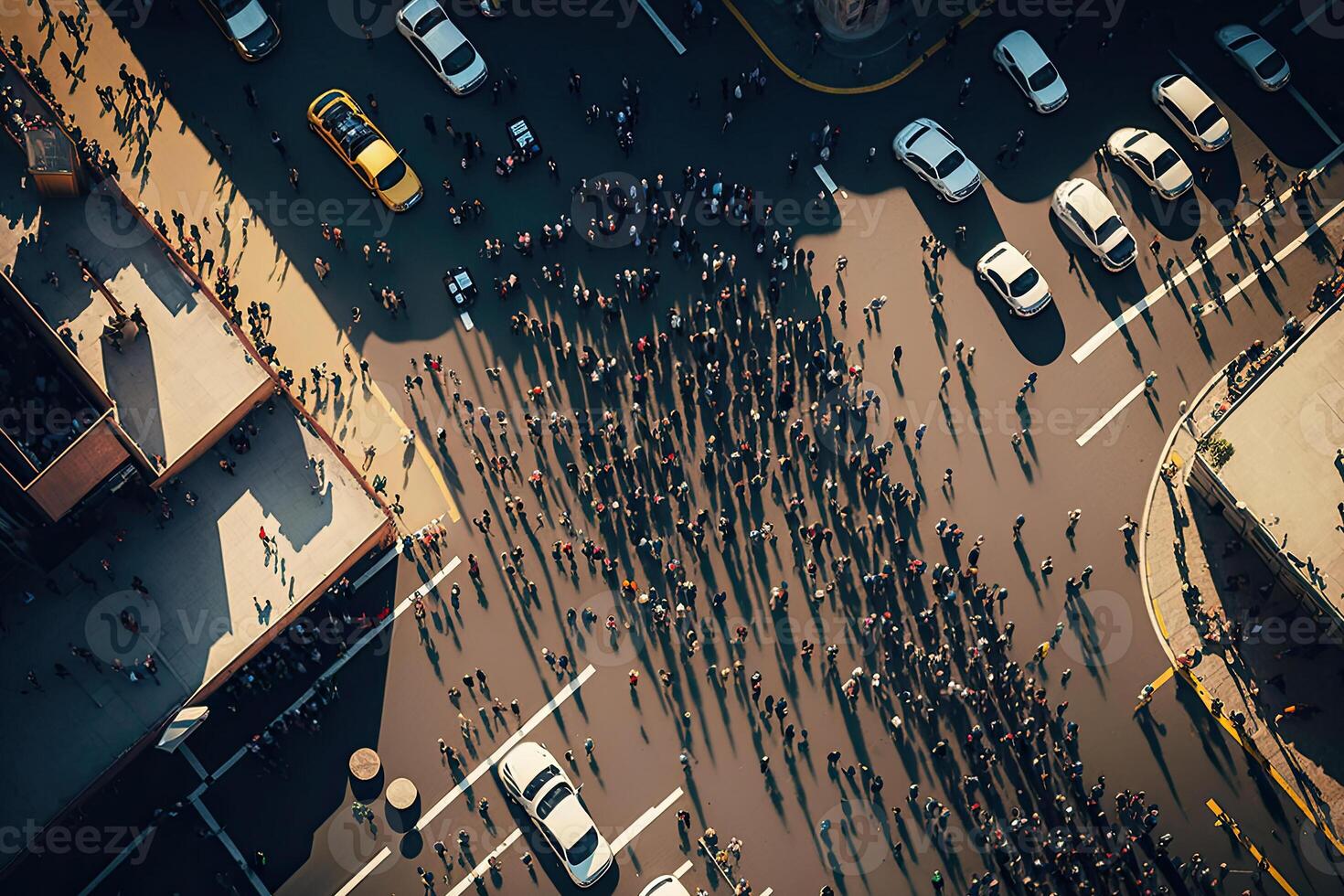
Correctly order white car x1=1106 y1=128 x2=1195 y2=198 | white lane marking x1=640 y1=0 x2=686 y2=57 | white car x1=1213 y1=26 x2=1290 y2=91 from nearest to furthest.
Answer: white car x1=1106 y1=128 x2=1195 y2=198
white car x1=1213 y1=26 x2=1290 y2=91
white lane marking x1=640 y1=0 x2=686 y2=57

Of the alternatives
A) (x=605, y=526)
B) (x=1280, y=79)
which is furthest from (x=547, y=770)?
(x=1280, y=79)

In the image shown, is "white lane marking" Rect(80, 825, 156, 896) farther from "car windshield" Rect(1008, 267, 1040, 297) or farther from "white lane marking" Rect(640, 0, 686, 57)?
"car windshield" Rect(1008, 267, 1040, 297)

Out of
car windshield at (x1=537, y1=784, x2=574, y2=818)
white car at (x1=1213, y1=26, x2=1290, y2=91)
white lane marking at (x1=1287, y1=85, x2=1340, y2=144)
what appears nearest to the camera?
car windshield at (x1=537, y1=784, x2=574, y2=818)

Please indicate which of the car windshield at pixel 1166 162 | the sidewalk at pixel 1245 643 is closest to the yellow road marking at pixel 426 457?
the sidewalk at pixel 1245 643

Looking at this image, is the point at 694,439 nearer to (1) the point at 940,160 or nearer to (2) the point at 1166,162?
(1) the point at 940,160

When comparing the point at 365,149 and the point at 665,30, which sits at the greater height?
the point at 365,149

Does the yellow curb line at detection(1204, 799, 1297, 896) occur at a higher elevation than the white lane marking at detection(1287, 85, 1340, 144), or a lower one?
lower

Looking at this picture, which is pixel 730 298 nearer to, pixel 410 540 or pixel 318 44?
pixel 410 540

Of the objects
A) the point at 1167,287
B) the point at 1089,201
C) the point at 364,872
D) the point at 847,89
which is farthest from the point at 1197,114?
the point at 364,872

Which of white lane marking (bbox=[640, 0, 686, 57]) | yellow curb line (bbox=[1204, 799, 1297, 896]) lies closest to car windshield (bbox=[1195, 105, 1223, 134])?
white lane marking (bbox=[640, 0, 686, 57])
